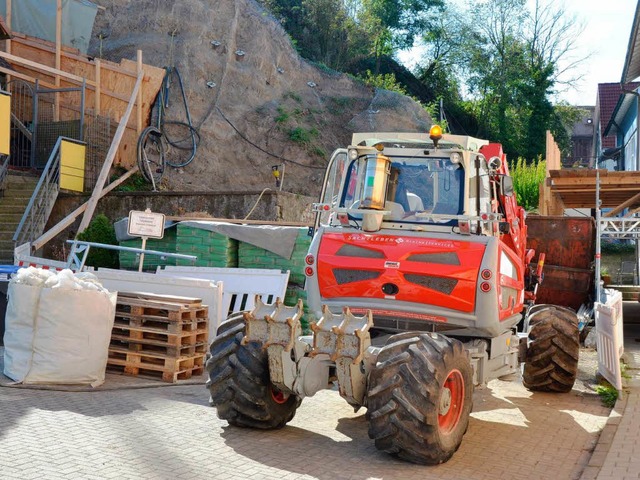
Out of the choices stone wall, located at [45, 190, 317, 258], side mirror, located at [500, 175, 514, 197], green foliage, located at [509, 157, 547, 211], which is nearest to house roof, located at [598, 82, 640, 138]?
green foliage, located at [509, 157, 547, 211]

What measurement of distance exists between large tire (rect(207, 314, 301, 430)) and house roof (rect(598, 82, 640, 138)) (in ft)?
71.7

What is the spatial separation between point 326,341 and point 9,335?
166 inches

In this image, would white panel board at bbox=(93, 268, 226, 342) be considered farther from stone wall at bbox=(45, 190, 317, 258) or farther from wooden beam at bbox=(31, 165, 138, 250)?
wooden beam at bbox=(31, 165, 138, 250)

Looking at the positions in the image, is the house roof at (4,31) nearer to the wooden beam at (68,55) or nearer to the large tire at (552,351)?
the wooden beam at (68,55)

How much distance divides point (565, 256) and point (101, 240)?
29.2 ft

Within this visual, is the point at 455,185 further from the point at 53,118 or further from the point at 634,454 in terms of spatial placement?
the point at 53,118

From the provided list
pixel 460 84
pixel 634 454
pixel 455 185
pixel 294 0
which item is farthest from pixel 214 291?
pixel 460 84

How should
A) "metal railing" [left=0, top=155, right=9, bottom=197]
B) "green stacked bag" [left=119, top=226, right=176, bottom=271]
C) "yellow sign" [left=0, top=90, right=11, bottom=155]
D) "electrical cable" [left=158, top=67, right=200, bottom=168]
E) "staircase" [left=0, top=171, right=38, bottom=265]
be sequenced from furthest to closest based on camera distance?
"electrical cable" [left=158, top=67, right=200, bottom=168], "metal railing" [left=0, top=155, right=9, bottom=197], "yellow sign" [left=0, top=90, right=11, bottom=155], "staircase" [left=0, top=171, right=38, bottom=265], "green stacked bag" [left=119, top=226, right=176, bottom=271]

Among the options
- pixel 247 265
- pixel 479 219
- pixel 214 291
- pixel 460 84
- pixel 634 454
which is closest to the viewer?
pixel 634 454

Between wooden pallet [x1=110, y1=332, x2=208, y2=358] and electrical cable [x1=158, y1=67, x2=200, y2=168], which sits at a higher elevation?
electrical cable [x1=158, y1=67, x2=200, y2=168]

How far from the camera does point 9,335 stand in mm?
8734

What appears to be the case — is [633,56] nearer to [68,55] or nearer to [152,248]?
[68,55]

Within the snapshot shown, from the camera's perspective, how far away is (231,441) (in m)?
6.73

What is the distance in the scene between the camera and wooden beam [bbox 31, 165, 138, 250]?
1620 centimetres
